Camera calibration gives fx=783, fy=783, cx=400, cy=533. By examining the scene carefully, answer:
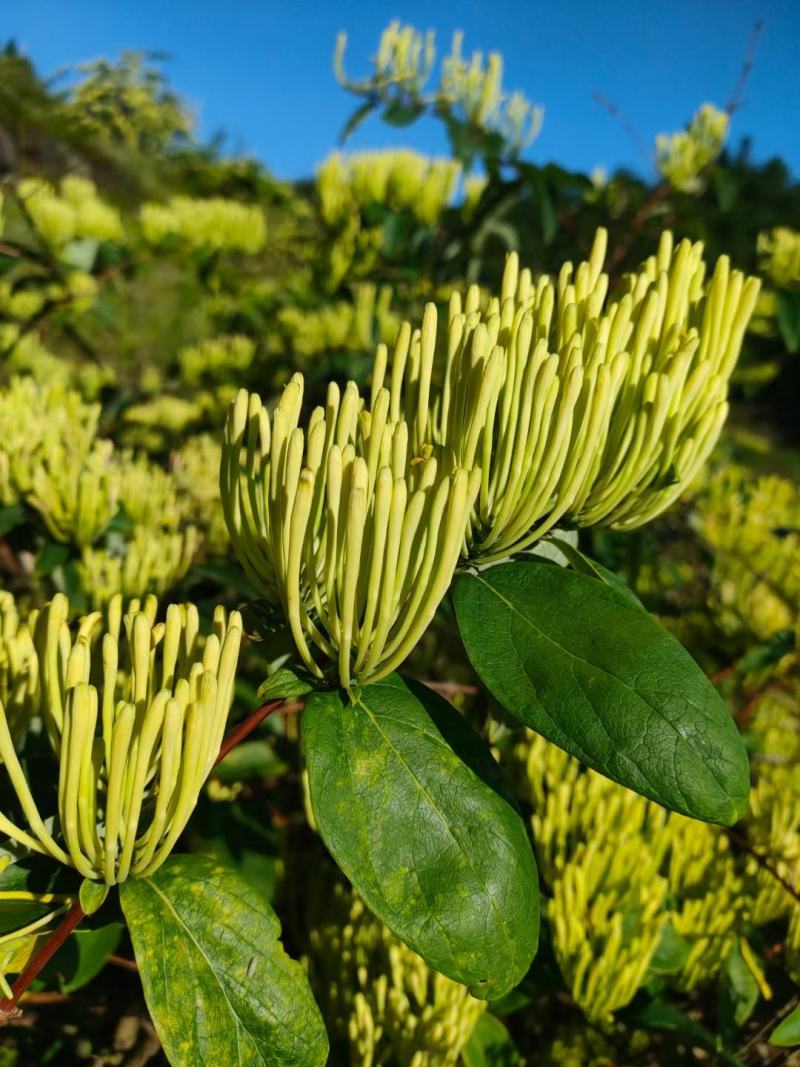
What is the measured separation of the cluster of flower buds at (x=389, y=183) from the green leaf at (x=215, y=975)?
1.87 meters

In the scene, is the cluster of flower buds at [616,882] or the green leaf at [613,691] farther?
the cluster of flower buds at [616,882]

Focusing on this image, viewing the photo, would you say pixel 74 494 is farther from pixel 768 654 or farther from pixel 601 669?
pixel 768 654

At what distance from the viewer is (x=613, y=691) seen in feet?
1.43

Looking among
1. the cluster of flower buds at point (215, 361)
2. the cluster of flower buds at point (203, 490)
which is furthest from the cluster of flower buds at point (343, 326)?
the cluster of flower buds at point (203, 490)

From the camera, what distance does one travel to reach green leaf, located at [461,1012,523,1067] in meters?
0.85

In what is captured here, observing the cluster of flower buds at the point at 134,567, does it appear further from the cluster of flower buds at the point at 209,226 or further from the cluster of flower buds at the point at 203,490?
the cluster of flower buds at the point at 209,226

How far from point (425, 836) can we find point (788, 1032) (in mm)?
296

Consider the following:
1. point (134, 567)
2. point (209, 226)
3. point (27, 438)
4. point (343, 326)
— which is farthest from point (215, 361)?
point (134, 567)

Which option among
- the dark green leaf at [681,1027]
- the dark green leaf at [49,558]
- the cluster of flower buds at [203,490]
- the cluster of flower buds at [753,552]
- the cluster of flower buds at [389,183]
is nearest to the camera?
the dark green leaf at [681,1027]

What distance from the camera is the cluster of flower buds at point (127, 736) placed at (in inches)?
15.7

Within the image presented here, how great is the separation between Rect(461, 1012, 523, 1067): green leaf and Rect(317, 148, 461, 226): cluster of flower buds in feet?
5.85

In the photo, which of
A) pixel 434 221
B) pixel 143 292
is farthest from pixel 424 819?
pixel 143 292

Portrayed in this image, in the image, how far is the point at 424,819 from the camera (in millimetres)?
444

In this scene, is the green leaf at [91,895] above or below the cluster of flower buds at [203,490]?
below
